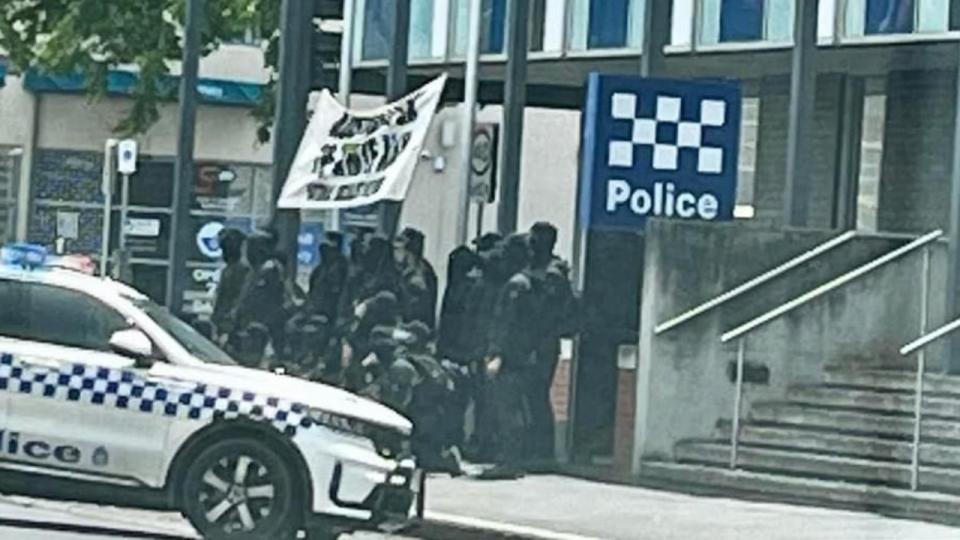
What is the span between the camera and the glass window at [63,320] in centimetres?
1505

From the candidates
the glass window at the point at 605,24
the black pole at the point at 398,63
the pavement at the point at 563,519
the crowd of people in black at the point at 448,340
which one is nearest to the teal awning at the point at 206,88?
the glass window at the point at 605,24

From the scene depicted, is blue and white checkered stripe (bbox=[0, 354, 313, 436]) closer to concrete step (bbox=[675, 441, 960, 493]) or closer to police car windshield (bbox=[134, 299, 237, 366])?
police car windshield (bbox=[134, 299, 237, 366])

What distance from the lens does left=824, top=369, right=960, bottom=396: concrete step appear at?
68.5ft

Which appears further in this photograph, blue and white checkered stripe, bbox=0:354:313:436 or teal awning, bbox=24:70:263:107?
teal awning, bbox=24:70:263:107

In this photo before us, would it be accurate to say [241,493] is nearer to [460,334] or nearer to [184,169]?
[460,334]

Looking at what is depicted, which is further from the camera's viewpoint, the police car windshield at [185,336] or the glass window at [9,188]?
the glass window at [9,188]

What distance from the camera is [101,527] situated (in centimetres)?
1609

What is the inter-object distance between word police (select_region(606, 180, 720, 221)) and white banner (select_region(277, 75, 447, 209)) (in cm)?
171

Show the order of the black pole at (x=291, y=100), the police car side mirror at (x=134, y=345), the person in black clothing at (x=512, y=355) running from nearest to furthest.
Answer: the police car side mirror at (x=134, y=345), the person in black clothing at (x=512, y=355), the black pole at (x=291, y=100)

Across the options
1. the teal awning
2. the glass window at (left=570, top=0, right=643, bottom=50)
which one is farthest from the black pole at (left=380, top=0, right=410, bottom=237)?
the teal awning

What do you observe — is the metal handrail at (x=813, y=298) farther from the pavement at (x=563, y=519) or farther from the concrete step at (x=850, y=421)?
the pavement at (x=563, y=519)

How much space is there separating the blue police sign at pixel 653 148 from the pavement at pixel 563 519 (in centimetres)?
244

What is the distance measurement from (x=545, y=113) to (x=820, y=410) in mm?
19398

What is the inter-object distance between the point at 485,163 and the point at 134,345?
15.5 meters
